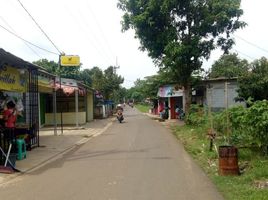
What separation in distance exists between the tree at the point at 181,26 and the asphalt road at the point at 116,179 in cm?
1566

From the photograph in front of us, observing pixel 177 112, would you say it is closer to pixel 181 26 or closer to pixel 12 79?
pixel 181 26

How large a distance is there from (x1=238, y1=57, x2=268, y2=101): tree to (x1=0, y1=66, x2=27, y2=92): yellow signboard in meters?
17.9

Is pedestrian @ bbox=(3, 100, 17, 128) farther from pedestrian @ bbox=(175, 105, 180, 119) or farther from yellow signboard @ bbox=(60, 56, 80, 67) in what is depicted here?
Result: pedestrian @ bbox=(175, 105, 180, 119)

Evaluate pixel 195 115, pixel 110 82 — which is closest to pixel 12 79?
pixel 195 115

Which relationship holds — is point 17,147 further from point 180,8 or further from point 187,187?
point 180,8

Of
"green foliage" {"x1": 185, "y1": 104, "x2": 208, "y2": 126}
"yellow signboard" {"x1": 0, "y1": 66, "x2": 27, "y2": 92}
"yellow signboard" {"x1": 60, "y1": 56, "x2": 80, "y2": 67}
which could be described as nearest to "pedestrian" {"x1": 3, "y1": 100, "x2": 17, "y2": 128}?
"yellow signboard" {"x1": 0, "y1": 66, "x2": 27, "y2": 92}

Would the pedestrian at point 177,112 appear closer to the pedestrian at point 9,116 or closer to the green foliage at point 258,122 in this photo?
the pedestrian at point 9,116

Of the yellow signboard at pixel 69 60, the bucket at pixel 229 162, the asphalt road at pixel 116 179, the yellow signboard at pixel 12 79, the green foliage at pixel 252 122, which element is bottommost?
the asphalt road at pixel 116 179

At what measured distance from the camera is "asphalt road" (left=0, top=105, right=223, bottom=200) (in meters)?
9.31

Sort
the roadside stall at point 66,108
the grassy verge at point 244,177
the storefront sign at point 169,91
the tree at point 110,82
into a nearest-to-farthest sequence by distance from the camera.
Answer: the grassy verge at point 244,177, the roadside stall at point 66,108, the storefront sign at point 169,91, the tree at point 110,82

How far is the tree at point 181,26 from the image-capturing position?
30953 millimetres

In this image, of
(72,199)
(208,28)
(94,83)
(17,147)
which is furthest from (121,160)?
(94,83)

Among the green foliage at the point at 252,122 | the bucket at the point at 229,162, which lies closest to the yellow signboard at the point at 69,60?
the green foliage at the point at 252,122

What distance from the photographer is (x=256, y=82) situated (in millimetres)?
31969
